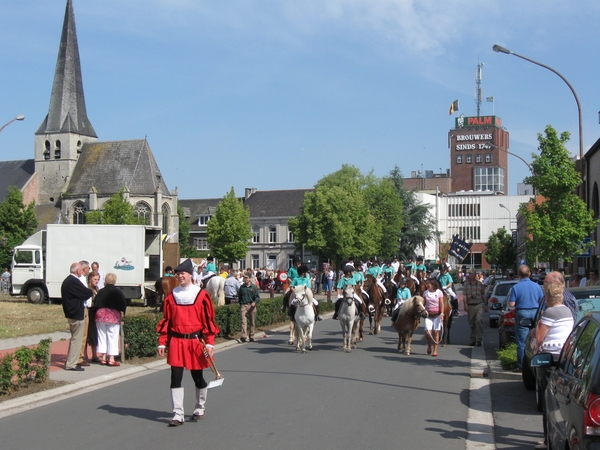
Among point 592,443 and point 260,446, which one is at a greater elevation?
point 592,443

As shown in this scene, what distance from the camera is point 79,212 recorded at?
94.6 meters

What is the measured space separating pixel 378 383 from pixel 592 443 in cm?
736

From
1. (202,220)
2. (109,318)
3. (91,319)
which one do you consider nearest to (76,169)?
(202,220)

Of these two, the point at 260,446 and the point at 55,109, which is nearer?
the point at 260,446

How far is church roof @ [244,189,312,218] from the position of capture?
10031 centimetres

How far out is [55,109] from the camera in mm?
→ 97812

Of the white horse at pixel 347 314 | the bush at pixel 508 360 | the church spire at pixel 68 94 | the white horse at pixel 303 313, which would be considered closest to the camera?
the bush at pixel 508 360

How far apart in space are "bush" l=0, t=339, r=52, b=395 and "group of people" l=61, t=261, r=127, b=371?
1.53 meters

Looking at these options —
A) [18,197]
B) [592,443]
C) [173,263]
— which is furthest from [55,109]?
[592,443]

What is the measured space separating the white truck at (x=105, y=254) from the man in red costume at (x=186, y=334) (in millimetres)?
23071

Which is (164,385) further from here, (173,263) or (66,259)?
(173,263)

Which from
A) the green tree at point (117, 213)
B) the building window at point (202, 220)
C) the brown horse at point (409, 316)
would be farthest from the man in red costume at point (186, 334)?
the building window at point (202, 220)

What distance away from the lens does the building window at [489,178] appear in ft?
497

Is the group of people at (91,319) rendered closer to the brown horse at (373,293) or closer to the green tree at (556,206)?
the brown horse at (373,293)
